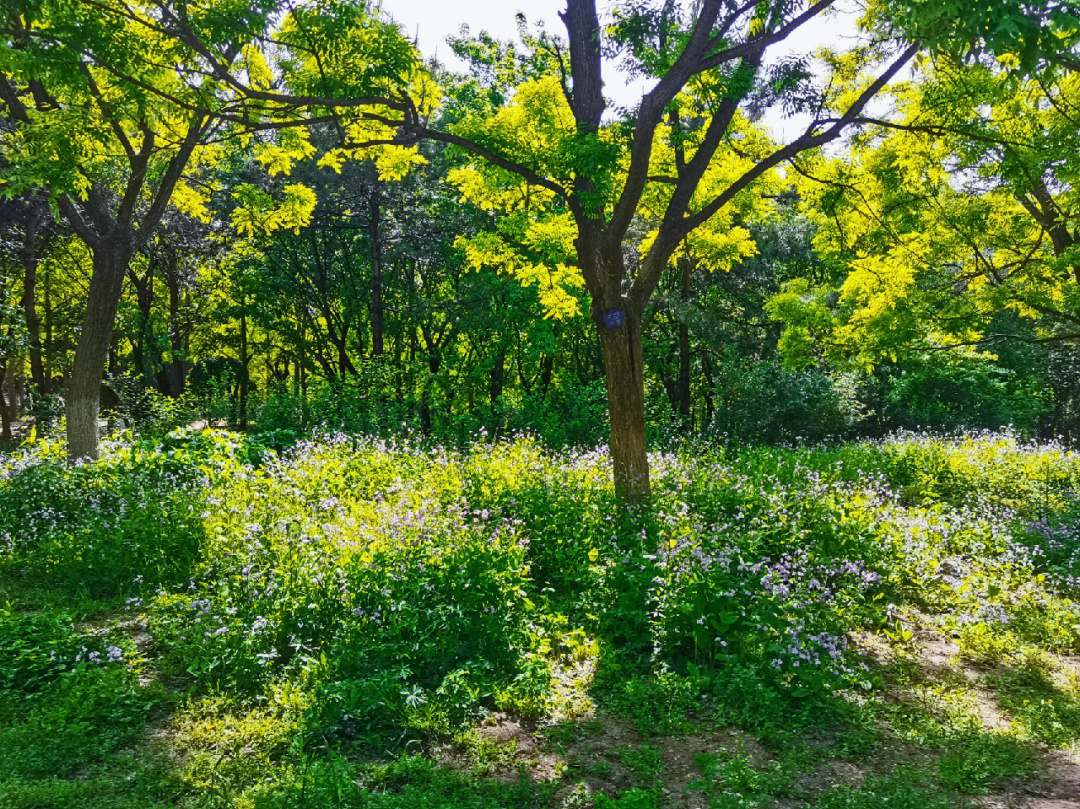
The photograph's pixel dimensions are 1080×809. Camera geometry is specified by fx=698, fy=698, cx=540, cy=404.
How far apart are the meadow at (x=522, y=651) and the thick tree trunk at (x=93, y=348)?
1701 mm

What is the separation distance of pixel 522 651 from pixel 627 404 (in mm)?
3632

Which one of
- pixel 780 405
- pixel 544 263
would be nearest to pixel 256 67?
pixel 544 263

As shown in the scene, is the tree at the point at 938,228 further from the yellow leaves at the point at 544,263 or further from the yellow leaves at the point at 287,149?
the yellow leaves at the point at 287,149

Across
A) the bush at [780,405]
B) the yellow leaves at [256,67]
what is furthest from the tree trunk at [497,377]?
the yellow leaves at [256,67]

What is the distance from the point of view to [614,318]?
7973 millimetres

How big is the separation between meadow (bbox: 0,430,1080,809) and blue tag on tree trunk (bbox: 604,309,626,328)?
198 cm

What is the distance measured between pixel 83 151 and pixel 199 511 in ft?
14.7

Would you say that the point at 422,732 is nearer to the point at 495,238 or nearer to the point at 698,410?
the point at 495,238

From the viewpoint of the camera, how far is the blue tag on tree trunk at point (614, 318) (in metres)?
7.97

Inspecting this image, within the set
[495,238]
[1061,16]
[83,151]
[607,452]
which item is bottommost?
[607,452]

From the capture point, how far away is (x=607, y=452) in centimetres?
1063

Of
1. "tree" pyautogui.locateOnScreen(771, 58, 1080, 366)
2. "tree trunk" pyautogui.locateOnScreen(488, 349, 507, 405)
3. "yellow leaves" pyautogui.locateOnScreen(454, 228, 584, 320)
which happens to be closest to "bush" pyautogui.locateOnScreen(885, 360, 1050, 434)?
"tree" pyautogui.locateOnScreen(771, 58, 1080, 366)

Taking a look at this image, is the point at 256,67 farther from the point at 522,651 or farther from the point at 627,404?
the point at 522,651

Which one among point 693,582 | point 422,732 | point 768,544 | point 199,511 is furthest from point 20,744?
point 768,544
